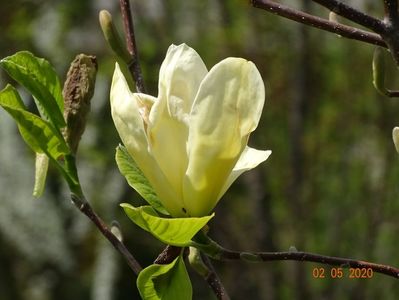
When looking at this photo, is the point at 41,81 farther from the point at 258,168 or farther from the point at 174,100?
the point at 258,168

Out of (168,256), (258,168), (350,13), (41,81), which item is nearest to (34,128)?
(41,81)

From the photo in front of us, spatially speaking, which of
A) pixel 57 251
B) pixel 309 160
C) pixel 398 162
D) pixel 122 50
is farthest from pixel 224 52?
pixel 122 50

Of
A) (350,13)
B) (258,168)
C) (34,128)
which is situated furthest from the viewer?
(258,168)

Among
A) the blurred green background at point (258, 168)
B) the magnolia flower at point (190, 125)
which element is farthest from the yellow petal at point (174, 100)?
the blurred green background at point (258, 168)

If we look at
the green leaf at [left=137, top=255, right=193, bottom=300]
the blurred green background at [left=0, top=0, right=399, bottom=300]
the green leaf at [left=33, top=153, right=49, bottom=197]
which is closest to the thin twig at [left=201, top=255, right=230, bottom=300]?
the green leaf at [left=137, top=255, right=193, bottom=300]

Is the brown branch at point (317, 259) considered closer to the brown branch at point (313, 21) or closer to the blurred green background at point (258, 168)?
the brown branch at point (313, 21)
